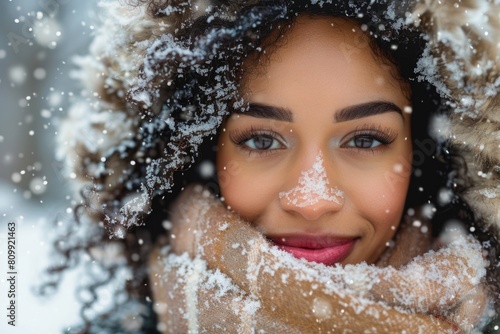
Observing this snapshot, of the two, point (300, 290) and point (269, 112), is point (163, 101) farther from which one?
point (300, 290)

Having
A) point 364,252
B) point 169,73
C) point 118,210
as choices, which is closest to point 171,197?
point 118,210

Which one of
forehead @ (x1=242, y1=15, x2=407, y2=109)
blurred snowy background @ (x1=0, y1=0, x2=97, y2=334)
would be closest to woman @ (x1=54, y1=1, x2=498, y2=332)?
forehead @ (x1=242, y1=15, x2=407, y2=109)

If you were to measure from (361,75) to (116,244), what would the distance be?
1.42 m

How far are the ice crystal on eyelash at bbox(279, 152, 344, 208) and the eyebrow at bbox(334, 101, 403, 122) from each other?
145mm

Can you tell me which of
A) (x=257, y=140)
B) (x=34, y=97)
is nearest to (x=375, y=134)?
(x=257, y=140)

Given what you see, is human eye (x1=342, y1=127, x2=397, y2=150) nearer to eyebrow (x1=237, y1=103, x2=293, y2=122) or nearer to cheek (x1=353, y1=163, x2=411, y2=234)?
cheek (x1=353, y1=163, x2=411, y2=234)

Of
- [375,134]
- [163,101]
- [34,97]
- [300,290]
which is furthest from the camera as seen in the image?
[34,97]

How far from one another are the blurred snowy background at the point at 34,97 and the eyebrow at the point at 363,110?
15.2 feet

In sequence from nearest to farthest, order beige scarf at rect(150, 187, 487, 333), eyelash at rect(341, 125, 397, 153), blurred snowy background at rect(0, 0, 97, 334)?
beige scarf at rect(150, 187, 487, 333) < eyelash at rect(341, 125, 397, 153) < blurred snowy background at rect(0, 0, 97, 334)

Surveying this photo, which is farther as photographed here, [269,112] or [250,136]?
[250,136]

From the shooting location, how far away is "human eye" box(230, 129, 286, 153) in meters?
1.86

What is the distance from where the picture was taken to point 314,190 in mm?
1727

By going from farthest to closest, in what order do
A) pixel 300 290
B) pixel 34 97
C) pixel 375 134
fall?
pixel 34 97 < pixel 375 134 < pixel 300 290

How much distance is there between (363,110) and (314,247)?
507 mm
